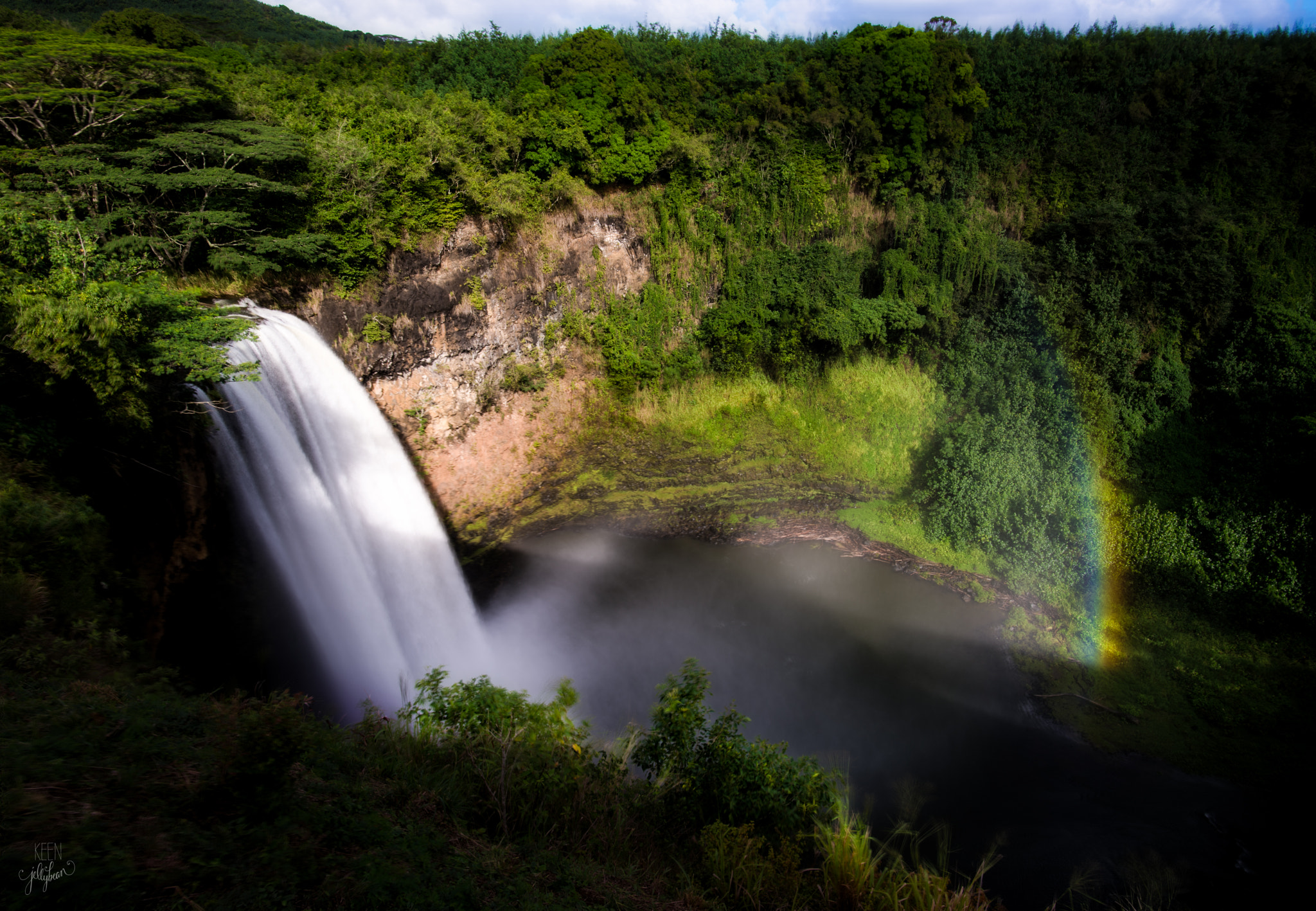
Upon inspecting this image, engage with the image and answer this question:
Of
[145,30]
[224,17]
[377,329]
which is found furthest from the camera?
[224,17]

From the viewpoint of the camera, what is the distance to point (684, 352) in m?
16.8

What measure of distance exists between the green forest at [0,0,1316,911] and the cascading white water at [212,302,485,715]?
77cm

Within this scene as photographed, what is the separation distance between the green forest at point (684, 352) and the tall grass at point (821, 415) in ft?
0.69

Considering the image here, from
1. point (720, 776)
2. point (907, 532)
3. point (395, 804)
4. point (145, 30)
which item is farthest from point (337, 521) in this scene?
point (907, 532)

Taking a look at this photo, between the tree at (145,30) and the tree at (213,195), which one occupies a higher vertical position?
the tree at (145,30)

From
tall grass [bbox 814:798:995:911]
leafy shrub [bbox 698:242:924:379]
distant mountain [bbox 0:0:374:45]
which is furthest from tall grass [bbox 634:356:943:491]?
distant mountain [bbox 0:0:374:45]

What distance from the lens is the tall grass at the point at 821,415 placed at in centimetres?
1534

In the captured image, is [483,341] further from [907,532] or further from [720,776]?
[720,776]

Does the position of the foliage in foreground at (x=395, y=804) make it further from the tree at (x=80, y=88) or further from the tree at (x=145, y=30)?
the tree at (x=145, y=30)

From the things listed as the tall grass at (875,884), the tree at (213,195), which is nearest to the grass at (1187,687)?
the tall grass at (875,884)

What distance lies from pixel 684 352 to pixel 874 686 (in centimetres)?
1002

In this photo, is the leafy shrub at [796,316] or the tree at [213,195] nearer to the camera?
the tree at [213,195]

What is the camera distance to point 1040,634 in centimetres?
1148

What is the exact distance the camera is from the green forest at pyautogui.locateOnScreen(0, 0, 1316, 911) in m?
3.89
